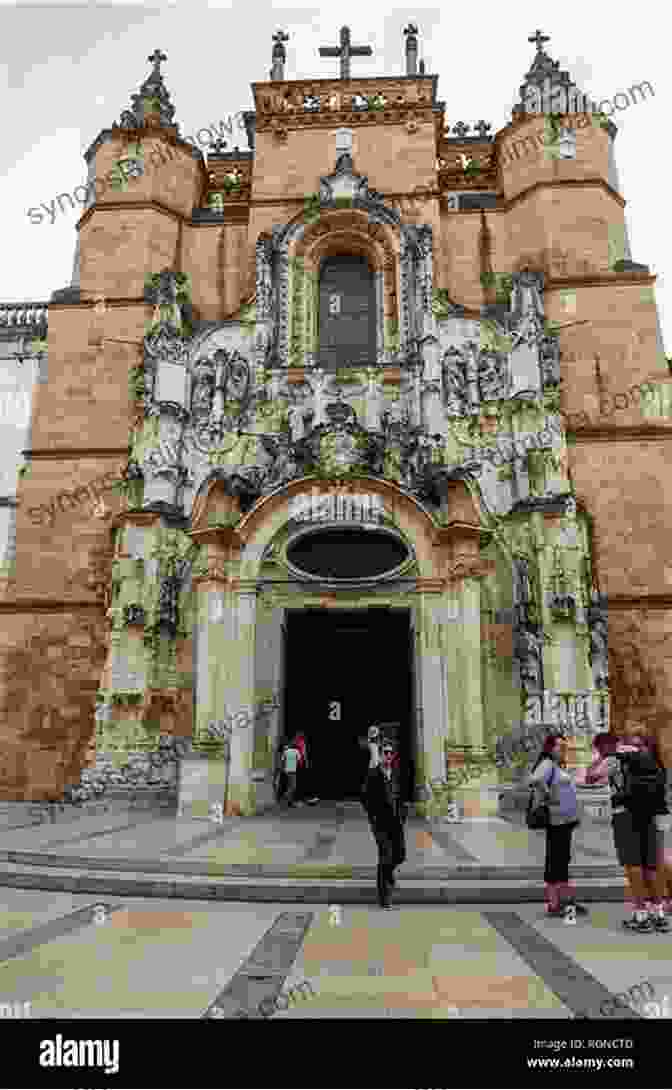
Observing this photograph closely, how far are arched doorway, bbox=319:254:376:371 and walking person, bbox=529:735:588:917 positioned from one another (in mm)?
12874

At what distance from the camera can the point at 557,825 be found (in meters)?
6.41

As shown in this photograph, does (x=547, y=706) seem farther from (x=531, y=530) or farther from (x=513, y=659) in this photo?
(x=531, y=530)

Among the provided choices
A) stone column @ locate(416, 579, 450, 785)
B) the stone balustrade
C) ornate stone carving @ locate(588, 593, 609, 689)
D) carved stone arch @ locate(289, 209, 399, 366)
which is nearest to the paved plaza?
stone column @ locate(416, 579, 450, 785)

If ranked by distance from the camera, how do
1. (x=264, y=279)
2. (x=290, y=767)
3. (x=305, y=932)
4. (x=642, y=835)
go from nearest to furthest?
(x=305, y=932) < (x=642, y=835) < (x=290, y=767) < (x=264, y=279)

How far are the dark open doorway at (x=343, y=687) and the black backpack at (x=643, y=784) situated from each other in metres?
8.67

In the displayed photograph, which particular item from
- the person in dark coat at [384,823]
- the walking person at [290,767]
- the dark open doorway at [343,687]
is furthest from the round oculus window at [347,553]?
the person in dark coat at [384,823]

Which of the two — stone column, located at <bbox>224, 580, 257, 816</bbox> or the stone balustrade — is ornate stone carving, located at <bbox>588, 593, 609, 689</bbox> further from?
the stone balustrade

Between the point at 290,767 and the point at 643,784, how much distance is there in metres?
8.24

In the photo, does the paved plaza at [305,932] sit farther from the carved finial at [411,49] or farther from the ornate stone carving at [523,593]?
the carved finial at [411,49]

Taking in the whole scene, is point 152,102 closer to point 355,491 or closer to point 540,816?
point 355,491

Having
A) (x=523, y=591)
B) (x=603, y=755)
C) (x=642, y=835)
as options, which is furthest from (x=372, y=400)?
(x=642, y=835)

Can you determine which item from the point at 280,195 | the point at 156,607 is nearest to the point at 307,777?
the point at 156,607

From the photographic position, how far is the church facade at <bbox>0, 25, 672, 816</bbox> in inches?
536

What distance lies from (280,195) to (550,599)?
14217 millimetres
